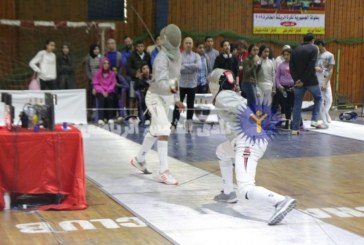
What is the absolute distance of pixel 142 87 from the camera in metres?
12.1

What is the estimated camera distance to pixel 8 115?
5.69 meters

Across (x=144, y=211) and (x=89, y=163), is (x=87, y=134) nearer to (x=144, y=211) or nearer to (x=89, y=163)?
(x=89, y=163)

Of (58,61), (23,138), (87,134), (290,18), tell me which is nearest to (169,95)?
(23,138)

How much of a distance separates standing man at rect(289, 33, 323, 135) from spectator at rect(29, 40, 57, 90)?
4.62 metres

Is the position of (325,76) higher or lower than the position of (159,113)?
higher

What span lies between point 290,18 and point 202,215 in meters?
12.6

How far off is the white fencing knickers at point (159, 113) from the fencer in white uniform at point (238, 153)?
116 centimetres

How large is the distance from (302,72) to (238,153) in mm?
5759

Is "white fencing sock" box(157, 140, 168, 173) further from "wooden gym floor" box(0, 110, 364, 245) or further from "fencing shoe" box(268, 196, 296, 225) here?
"fencing shoe" box(268, 196, 296, 225)

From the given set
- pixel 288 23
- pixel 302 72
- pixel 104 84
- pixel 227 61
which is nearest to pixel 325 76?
pixel 302 72

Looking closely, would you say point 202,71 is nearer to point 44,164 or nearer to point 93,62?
point 93,62

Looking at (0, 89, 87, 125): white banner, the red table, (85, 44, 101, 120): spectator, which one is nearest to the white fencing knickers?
the red table

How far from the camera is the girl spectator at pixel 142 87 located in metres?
11.9

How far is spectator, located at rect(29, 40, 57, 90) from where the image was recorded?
1205cm
